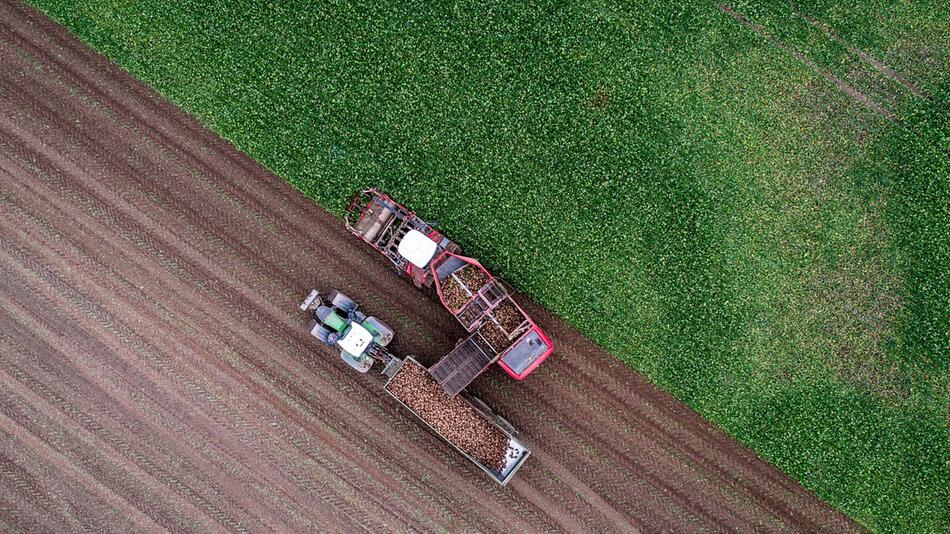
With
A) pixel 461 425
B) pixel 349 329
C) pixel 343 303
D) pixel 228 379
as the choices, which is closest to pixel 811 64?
pixel 461 425

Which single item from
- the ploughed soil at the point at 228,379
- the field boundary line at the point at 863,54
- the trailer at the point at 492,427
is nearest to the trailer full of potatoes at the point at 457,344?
the trailer at the point at 492,427

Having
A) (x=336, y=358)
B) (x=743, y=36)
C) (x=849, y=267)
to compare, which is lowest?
(x=336, y=358)

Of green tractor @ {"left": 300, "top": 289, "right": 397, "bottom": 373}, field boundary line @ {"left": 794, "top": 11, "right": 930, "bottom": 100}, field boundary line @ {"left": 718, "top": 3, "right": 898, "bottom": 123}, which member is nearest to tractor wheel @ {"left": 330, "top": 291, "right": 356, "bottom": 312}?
green tractor @ {"left": 300, "top": 289, "right": 397, "bottom": 373}

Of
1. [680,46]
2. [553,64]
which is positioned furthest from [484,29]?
[680,46]

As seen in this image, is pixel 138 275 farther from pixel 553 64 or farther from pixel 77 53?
pixel 553 64

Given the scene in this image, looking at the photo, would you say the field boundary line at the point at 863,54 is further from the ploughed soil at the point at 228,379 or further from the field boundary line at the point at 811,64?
the ploughed soil at the point at 228,379

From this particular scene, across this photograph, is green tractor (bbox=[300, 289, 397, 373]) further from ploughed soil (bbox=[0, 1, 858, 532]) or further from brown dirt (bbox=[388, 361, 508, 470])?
brown dirt (bbox=[388, 361, 508, 470])

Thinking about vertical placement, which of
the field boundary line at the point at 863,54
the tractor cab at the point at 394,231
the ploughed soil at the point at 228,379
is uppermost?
the field boundary line at the point at 863,54

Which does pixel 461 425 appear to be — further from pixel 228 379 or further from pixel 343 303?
pixel 228 379
